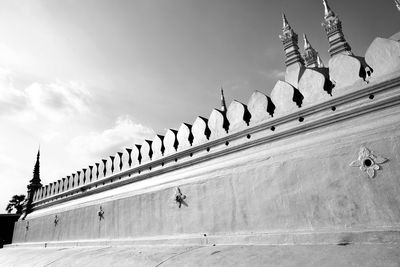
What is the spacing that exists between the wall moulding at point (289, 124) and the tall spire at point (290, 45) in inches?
455

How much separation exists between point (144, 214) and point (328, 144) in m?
2.64

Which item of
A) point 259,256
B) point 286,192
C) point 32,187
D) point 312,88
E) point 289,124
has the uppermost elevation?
point 32,187

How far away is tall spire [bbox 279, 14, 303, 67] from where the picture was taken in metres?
13.7

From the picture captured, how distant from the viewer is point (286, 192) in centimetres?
249

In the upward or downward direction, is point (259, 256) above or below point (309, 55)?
below

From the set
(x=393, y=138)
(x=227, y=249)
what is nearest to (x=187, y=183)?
(x=227, y=249)

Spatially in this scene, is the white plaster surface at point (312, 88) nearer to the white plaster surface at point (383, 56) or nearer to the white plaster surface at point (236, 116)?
the white plaster surface at point (383, 56)

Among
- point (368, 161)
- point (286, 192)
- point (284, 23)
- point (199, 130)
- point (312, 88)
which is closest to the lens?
point (368, 161)

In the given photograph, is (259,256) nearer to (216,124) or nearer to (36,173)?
(216,124)

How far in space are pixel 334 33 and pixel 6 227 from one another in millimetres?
16724

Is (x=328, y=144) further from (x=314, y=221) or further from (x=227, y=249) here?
(x=227, y=249)

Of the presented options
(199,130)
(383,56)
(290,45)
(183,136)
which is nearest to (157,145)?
(183,136)

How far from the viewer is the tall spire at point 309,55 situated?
18.8 metres

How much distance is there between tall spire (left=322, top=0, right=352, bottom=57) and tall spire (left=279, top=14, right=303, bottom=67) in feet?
5.15
